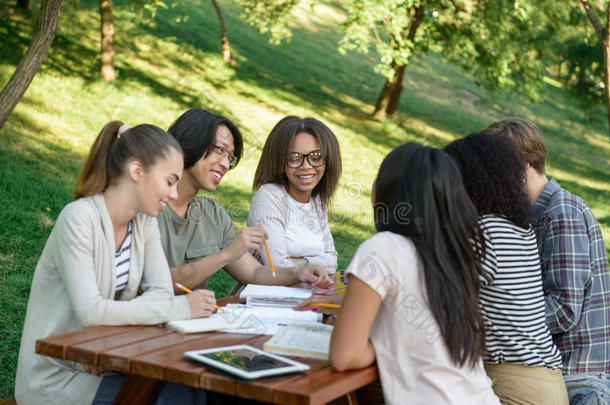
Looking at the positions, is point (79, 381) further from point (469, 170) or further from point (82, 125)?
point (82, 125)

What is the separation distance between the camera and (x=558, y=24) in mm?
16438

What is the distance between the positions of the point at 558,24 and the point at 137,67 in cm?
987

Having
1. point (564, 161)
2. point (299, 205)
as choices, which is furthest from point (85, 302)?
point (564, 161)

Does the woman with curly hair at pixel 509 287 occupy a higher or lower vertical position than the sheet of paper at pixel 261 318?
higher

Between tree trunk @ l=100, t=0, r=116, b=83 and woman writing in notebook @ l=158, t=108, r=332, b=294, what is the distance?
8758 millimetres

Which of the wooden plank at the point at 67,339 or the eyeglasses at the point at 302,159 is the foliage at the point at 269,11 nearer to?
the eyeglasses at the point at 302,159

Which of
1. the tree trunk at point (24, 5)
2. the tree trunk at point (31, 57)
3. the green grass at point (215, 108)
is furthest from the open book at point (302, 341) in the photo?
the tree trunk at point (24, 5)

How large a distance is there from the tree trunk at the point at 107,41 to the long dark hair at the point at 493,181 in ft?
32.9

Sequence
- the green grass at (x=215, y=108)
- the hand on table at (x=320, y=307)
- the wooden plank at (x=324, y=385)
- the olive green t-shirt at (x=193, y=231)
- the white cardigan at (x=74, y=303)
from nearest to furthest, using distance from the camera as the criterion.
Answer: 1. the wooden plank at (x=324, y=385)
2. the white cardigan at (x=74, y=303)
3. the hand on table at (x=320, y=307)
4. the olive green t-shirt at (x=193, y=231)
5. the green grass at (x=215, y=108)

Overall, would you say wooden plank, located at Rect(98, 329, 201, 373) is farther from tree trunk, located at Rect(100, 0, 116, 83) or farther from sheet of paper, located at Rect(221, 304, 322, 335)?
tree trunk, located at Rect(100, 0, 116, 83)

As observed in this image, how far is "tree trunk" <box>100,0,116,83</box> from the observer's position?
37.8 ft

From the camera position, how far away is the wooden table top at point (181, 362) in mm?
2008

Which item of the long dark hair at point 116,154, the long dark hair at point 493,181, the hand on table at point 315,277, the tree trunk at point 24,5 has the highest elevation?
the long dark hair at point 493,181

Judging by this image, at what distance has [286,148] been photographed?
13.2 ft
